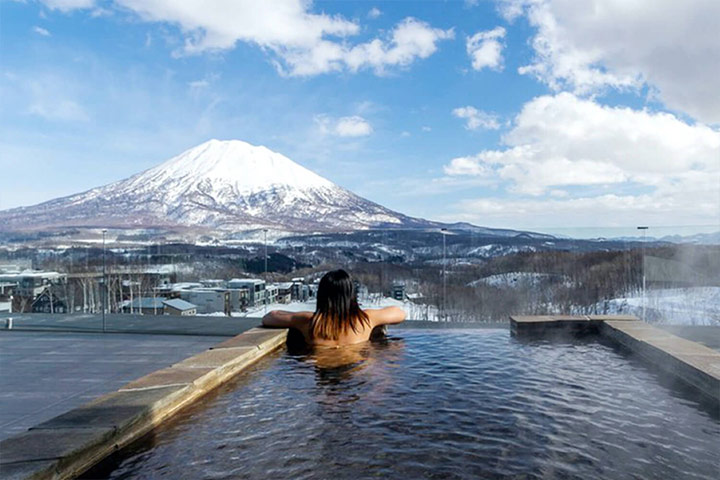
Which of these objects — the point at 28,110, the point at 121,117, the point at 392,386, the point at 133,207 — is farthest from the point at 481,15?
the point at 133,207

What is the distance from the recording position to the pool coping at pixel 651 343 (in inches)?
120

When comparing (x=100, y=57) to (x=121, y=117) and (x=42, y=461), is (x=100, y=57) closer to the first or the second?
(x=121, y=117)

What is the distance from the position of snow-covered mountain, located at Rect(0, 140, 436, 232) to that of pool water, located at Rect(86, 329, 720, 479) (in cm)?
3592

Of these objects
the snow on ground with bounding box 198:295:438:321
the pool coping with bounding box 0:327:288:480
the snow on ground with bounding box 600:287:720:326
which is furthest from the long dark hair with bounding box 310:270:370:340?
the snow on ground with bounding box 600:287:720:326

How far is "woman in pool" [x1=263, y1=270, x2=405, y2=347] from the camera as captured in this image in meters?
4.63

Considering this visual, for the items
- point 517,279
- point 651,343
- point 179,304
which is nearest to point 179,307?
point 179,304

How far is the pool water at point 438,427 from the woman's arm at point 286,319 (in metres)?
1.05

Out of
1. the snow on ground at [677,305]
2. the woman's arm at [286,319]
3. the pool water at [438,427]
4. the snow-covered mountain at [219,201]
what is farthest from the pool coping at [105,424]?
the snow-covered mountain at [219,201]

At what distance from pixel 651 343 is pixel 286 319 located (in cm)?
329

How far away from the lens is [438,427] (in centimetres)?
240

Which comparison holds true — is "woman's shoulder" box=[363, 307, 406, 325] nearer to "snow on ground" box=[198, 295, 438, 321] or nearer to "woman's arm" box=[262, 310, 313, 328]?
"woman's arm" box=[262, 310, 313, 328]

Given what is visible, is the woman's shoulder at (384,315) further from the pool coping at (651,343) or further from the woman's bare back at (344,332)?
the pool coping at (651,343)

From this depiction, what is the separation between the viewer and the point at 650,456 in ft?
6.81

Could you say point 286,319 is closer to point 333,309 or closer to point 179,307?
point 333,309
